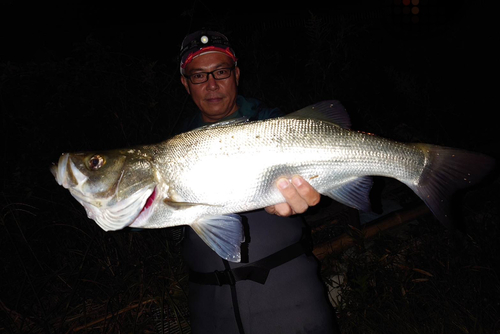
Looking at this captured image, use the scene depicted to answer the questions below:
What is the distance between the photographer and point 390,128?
16.9 feet

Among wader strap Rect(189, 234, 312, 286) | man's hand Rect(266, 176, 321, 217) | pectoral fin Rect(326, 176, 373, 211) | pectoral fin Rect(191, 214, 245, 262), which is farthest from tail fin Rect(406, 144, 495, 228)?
pectoral fin Rect(191, 214, 245, 262)

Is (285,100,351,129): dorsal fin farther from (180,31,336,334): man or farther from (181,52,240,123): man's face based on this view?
(181,52,240,123): man's face

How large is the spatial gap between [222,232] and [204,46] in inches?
67.3

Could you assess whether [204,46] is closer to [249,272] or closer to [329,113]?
[329,113]

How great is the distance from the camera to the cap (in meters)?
2.53

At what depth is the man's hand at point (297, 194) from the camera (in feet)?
5.64

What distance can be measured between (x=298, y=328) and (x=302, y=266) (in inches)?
16.2

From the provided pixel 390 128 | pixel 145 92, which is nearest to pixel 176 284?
pixel 145 92

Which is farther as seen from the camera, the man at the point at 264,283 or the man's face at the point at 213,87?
the man's face at the point at 213,87

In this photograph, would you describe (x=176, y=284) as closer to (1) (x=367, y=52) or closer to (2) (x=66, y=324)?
(2) (x=66, y=324)

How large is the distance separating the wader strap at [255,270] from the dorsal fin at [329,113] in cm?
96

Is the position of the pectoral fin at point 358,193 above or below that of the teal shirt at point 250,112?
below

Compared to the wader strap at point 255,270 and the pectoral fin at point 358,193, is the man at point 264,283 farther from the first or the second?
the pectoral fin at point 358,193

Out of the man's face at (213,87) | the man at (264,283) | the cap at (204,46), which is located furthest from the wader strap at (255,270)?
the cap at (204,46)
